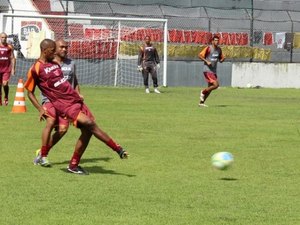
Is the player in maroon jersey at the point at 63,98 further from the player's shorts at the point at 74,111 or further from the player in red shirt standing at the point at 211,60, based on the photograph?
the player in red shirt standing at the point at 211,60

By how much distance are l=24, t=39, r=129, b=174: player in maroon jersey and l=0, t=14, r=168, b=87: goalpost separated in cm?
2395

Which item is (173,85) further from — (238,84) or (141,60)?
(141,60)

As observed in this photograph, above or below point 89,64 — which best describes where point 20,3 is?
above

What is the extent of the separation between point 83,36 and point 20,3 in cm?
575

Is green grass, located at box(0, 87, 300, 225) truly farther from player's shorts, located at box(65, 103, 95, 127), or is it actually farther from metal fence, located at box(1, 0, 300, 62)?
metal fence, located at box(1, 0, 300, 62)

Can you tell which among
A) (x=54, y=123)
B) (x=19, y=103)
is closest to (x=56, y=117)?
(x=54, y=123)

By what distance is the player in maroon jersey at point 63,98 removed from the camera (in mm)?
10898

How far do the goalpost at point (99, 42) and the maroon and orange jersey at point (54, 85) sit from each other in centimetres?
2394

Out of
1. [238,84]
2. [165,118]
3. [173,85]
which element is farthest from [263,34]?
[165,118]

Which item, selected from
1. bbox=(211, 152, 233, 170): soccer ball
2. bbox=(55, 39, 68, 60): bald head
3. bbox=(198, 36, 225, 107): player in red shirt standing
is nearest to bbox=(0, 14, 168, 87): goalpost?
bbox=(198, 36, 225, 107): player in red shirt standing

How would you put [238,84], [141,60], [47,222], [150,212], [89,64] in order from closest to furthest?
[47,222]
[150,212]
[141,60]
[89,64]
[238,84]

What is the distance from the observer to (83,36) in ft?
124

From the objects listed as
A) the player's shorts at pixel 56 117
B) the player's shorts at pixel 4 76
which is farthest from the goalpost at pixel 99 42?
the player's shorts at pixel 56 117

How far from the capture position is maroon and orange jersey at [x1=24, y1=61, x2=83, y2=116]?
1120 cm
